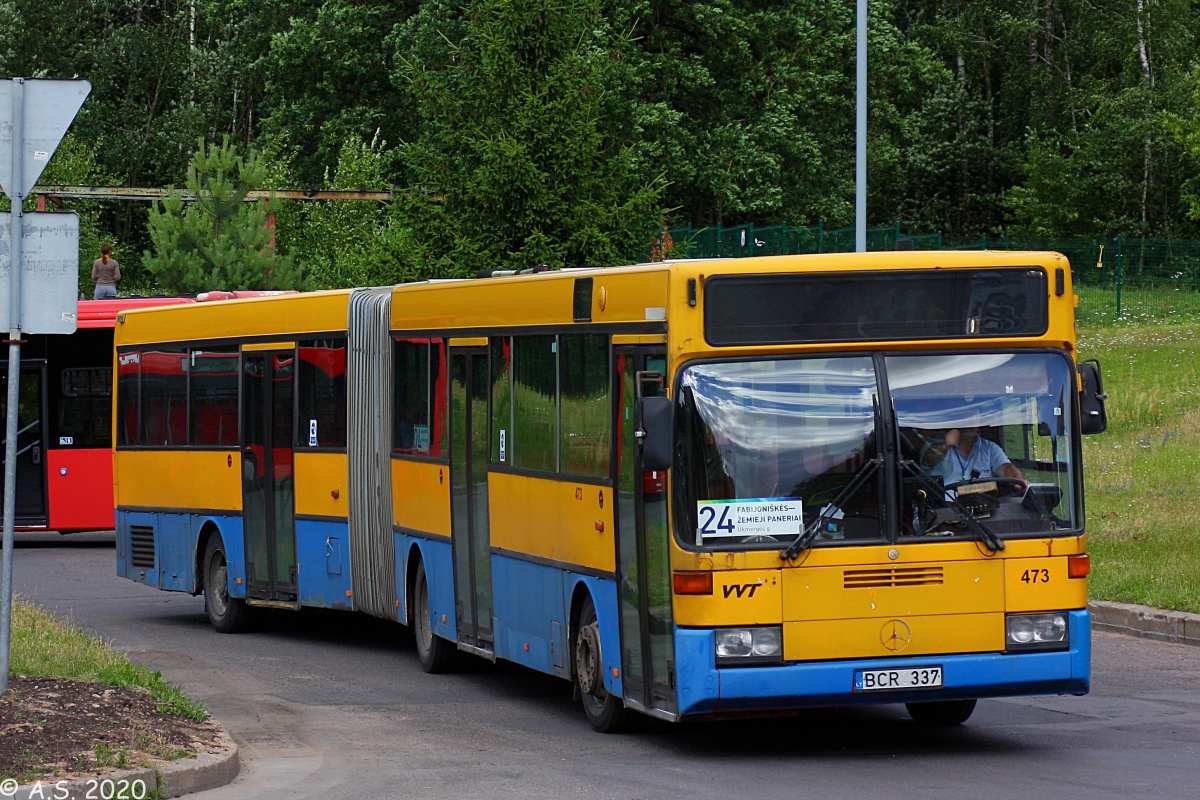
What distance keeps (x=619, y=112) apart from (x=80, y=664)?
31443 mm

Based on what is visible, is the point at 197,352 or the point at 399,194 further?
the point at 399,194

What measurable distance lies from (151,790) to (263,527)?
867 centimetres

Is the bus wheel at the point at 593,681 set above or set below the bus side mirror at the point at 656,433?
below

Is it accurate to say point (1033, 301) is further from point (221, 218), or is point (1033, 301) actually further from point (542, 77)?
point (221, 218)

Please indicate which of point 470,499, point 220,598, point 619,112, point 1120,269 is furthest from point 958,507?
point 619,112

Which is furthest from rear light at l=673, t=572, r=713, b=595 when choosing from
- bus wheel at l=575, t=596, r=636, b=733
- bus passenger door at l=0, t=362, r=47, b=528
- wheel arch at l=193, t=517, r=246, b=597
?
bus passenger door at l=0, t=362, r=47, b=528

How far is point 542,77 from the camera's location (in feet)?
79.3

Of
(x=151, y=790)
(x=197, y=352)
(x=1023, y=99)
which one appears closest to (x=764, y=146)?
(x=1023, y=99)

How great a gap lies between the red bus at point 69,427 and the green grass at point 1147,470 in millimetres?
Answer: 13120

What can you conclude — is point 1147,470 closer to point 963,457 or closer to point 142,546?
point 142,546

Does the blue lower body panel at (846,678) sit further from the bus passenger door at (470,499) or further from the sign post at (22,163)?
the sign post at (22,163)

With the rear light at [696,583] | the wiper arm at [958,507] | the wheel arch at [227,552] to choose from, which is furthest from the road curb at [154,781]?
the wheel arch at [227,552]

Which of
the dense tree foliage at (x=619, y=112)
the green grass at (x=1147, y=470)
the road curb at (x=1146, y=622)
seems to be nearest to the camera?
the road curb at (x=1146, y=622)

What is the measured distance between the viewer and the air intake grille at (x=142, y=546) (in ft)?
64.4
